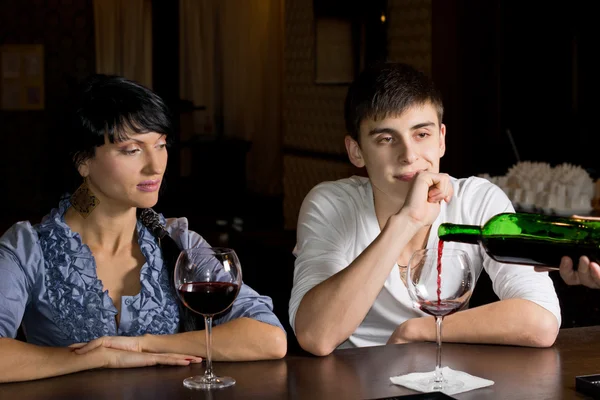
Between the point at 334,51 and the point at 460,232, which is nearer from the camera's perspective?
the point at 460,232

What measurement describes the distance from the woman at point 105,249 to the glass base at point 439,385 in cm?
53

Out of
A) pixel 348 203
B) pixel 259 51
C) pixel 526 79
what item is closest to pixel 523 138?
pixel 526 79

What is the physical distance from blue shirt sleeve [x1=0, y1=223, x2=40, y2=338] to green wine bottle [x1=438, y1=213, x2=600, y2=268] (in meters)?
1.02

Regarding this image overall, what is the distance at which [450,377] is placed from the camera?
1684 millimetres

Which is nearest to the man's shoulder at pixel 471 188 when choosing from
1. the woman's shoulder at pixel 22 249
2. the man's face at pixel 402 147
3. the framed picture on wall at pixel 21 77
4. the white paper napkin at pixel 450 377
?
the man's face at pixel 402 147

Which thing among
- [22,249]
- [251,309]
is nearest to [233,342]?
[251,309]

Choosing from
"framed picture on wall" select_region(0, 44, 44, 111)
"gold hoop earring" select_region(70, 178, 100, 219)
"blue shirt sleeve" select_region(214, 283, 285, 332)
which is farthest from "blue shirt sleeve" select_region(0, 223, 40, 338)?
"framed picture on wall" select_region(0, 44, 44, 111)

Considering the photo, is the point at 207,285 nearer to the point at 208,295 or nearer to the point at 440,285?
the point at 208,295

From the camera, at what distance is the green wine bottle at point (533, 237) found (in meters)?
1.72

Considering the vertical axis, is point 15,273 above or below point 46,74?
below

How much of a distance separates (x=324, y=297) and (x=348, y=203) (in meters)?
0.42

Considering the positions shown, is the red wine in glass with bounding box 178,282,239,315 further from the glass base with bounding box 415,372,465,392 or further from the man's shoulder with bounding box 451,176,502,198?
the man's shoulder with bounding box 451,176,502,198

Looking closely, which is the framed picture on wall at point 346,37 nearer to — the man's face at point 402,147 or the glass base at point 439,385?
the man's face at point 402,147

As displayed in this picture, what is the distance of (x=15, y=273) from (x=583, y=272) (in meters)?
1.30
